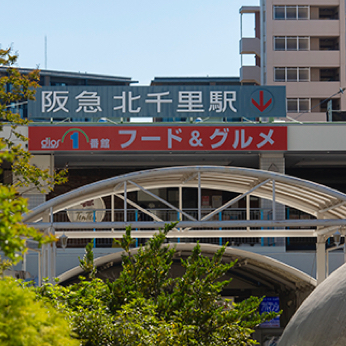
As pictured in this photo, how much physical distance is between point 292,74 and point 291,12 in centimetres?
506

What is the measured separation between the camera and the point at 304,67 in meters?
48.3

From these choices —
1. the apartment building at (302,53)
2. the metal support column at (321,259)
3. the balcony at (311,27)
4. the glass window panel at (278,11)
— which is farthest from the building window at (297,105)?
the metal support column at (321,259)

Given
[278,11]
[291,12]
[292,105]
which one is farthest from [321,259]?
[291,12]

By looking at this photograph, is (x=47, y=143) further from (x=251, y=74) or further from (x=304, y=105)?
(x=304, y=105)

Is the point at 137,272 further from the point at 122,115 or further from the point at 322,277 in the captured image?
the point at 122,115

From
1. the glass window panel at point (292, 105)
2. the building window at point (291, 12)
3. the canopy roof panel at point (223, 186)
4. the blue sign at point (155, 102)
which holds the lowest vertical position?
the canopy roof panel at point (223, 186)

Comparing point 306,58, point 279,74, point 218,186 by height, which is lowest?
point 218,186

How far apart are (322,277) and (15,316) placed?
48.5 ft

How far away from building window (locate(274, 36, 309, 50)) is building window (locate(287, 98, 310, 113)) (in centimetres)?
418

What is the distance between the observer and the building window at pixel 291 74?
4784cm

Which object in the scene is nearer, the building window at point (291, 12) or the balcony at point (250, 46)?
the building window at point (291, 12)

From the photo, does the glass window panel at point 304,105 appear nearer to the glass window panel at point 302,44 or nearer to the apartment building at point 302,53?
the apartment building at point 302,53

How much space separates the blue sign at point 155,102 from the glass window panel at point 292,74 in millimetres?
22824

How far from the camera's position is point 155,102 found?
83.6 feet
